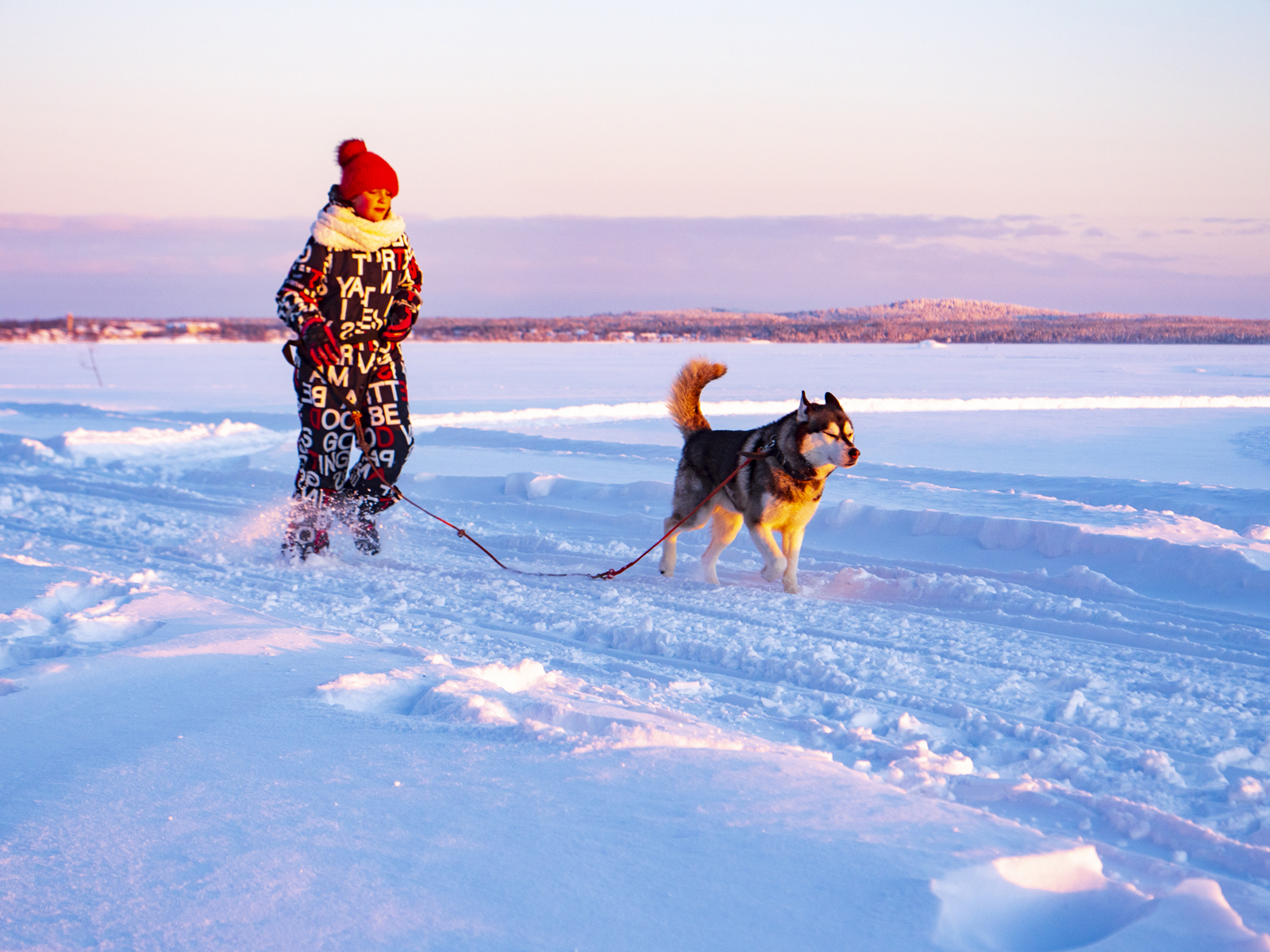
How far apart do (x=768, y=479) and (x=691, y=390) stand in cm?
87

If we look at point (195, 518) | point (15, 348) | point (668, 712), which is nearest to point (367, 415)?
point (195, 518)

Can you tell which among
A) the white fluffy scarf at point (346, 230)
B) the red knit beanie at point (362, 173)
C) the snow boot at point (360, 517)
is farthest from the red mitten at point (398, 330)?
the snow boot at point (360, 517)

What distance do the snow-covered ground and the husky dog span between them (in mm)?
248

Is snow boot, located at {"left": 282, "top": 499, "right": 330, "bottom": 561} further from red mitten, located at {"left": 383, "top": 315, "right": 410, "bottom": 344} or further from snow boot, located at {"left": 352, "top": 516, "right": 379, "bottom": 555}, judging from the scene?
red mitten, located at {"left": 383, "top": 315, "right": 410, "bottom": 344}

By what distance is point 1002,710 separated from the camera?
9.93 feet

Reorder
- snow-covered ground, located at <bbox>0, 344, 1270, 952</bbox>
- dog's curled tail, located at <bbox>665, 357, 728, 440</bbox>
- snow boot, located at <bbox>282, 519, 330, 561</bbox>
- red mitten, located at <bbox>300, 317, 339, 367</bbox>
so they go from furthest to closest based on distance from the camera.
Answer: dog's curled tail, located at <bbox>665, 357, 728, 440</bbox> < snow boot, located at <bbox>282, 519, 330, 561</bbox> < red mitten, located at <bbox>300, 317, 339, 367</bbox> < snow-covered ground, located at <bbox>0, 344, 1270, 952</bbox>

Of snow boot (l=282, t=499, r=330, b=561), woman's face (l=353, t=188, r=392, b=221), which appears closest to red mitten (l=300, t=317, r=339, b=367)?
woman's face (l=353, t=188, r=392, b=221)

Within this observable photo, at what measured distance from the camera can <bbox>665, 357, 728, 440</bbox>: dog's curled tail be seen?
5434mm

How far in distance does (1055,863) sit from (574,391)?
17.1 m

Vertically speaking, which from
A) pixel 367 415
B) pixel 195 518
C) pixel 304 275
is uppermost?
pixel 304 275

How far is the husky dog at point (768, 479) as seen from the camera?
4738 millimetres

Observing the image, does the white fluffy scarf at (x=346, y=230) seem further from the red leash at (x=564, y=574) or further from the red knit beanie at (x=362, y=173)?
the red leash at (x=564, y=574)

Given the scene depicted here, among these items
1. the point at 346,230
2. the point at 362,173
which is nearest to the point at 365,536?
the point at 346,230

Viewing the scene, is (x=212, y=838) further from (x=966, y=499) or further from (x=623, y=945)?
(x=966, y=499)
